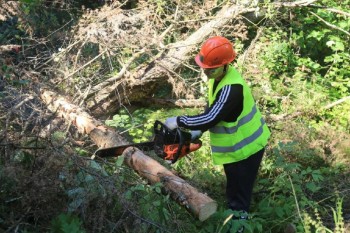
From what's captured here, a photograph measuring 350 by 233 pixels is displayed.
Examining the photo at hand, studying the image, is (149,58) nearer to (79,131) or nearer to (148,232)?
(79,131)

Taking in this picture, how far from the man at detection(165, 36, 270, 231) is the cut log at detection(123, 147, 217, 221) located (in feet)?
1.17

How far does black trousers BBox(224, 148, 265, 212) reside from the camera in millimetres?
3984

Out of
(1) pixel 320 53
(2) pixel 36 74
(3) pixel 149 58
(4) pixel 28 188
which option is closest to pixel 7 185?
(4) pixel 28 188

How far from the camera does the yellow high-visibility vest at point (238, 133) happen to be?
12.6ft

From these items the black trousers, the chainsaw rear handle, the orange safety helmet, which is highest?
the orange safety helmet

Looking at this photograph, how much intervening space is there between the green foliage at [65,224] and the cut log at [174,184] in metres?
1.08

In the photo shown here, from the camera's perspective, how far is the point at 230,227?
3512 millimetres

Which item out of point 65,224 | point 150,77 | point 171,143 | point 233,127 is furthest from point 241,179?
point 150,77

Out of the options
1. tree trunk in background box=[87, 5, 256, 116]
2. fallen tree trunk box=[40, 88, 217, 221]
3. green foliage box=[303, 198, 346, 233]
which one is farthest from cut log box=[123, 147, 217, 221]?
tree trunk in background box=[87, 5, 256, 116]

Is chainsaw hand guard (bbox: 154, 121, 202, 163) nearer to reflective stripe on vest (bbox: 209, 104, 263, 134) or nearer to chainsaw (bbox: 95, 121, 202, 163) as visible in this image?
chainsaw (bbox: 95, 121, 202, 163)

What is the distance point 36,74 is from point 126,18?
5.18 feet

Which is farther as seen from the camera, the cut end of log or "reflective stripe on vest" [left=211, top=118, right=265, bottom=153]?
"reflective stripe on vest" [left=211, top=118, right=265, bottom=153]

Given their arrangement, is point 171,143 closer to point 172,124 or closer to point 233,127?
point 172,124

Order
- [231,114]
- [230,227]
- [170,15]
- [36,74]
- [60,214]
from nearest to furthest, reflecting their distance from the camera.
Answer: [60,214], [230,227], [231,114], [36,74], [170,15]
